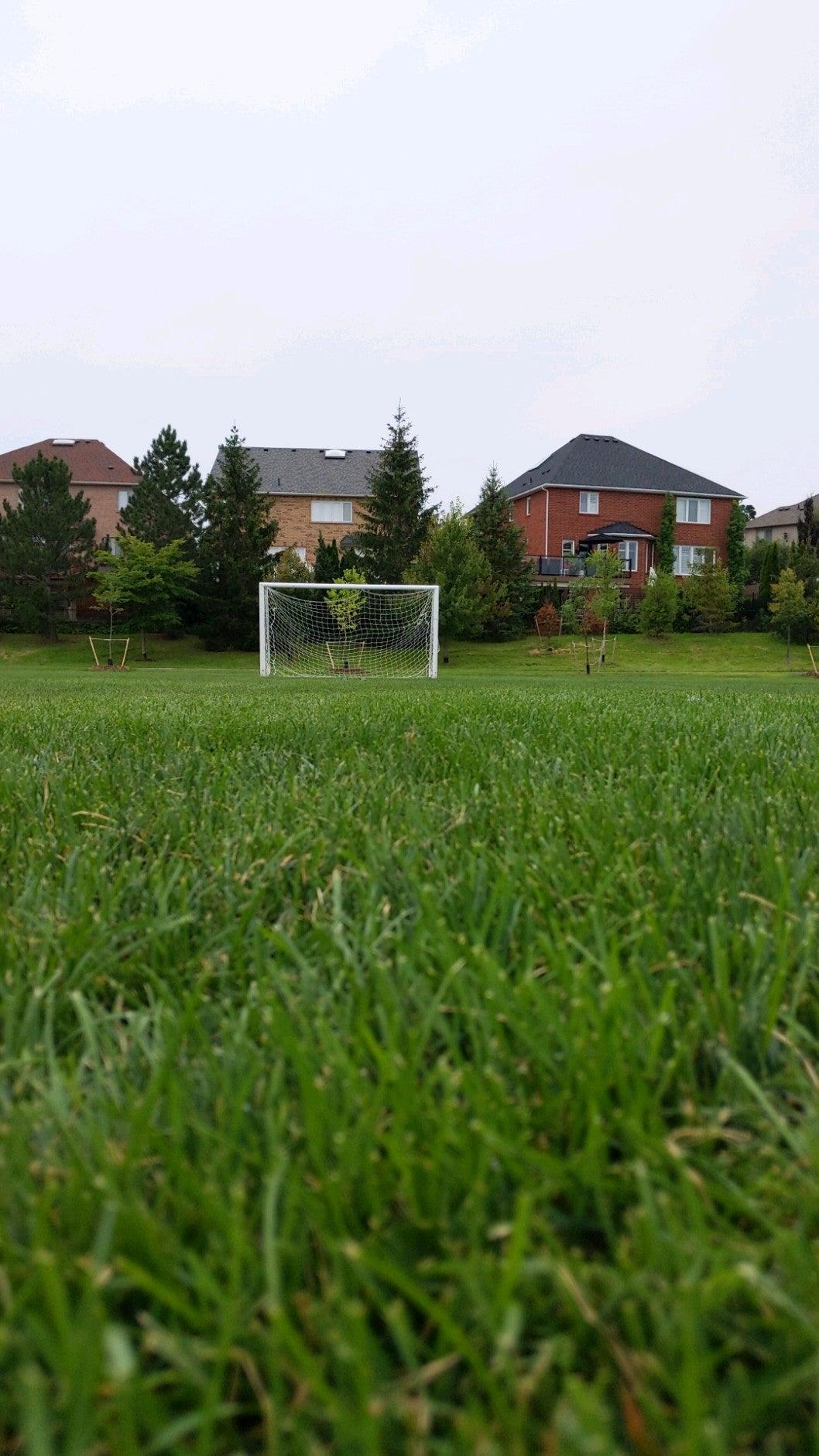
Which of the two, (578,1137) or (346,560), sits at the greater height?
(346,560)

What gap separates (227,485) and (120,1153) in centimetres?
4206

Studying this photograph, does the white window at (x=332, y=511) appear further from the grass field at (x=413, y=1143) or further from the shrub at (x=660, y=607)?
the grass field at (x=413, y=1143)

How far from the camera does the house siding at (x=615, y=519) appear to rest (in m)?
50.9

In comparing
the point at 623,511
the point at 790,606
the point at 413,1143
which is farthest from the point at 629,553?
the point at 413,1143

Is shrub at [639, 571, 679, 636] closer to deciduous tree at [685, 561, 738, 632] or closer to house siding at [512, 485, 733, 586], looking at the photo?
deciduous tree at [685, 561, 738, 632]

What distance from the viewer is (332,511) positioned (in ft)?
179

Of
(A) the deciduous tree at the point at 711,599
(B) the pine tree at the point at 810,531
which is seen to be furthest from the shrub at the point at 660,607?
(B) the pine tree at the point at 810,531

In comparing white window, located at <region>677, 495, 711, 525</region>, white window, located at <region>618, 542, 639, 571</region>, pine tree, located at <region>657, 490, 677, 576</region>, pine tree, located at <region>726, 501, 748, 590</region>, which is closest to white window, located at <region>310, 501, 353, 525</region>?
white window, located at <region>618, 542, 639, 571</region>

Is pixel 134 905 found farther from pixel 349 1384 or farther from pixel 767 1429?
pixel 767 1429

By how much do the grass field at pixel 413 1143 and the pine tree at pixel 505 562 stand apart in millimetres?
39403

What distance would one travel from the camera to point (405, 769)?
10.9 ft

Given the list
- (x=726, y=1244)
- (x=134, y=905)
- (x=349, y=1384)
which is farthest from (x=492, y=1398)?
(x=134, y=905)

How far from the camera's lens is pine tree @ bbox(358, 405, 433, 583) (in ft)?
141

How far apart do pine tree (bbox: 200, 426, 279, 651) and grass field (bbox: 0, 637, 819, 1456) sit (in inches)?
1491
